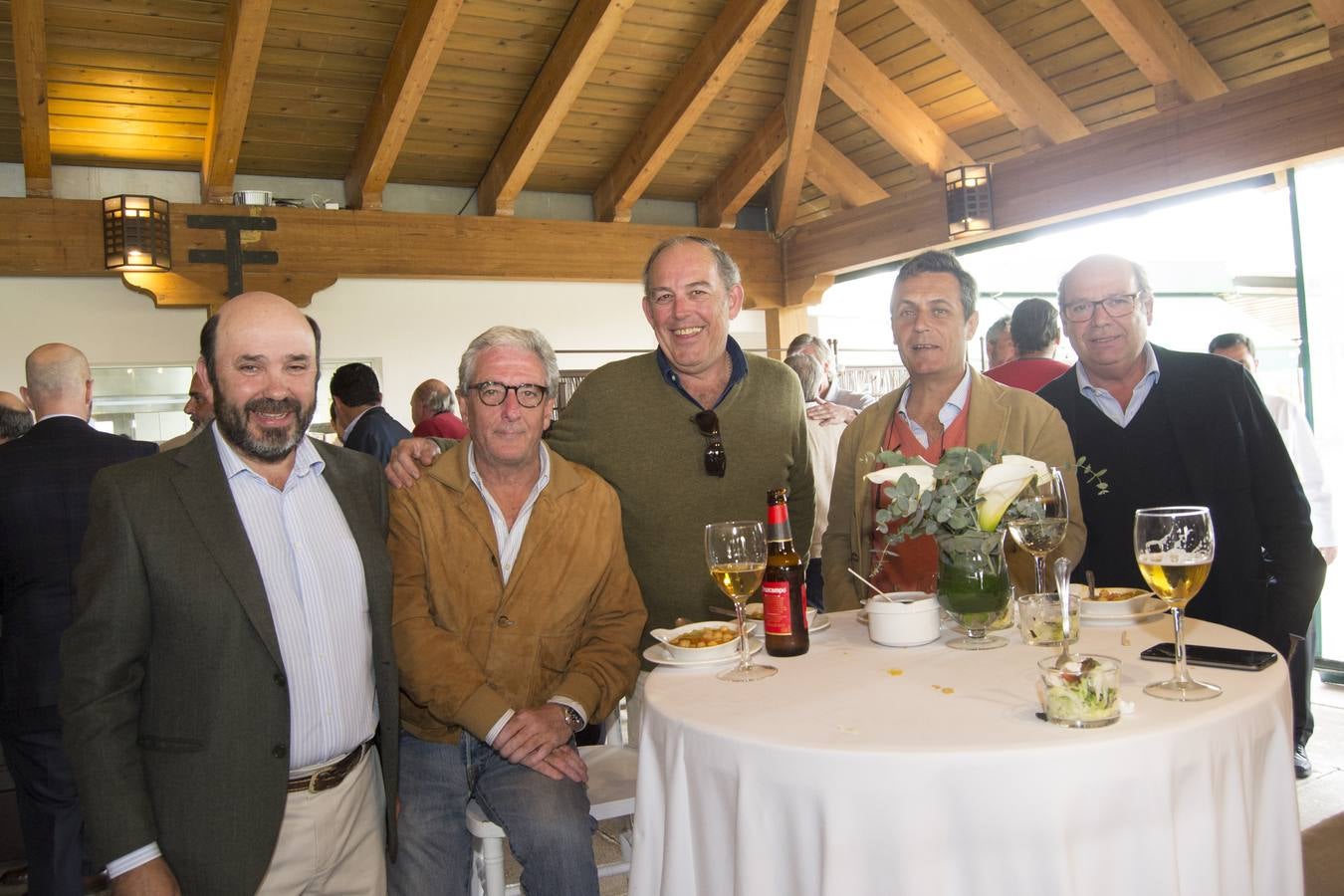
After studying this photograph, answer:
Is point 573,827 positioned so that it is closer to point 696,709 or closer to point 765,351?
point 696,709

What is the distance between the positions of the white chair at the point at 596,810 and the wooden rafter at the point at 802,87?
5212 millimetres

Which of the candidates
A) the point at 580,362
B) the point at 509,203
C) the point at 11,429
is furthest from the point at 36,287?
the point at 580,362

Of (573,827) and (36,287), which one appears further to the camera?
(36,287)

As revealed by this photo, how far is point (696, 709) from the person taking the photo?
1582 millimetres

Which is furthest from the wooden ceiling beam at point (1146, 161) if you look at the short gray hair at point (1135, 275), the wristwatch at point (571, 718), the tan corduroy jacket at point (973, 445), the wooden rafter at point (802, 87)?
the wristwatch at point (571, 718)

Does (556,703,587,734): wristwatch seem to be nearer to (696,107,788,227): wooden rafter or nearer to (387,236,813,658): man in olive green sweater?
(387,236,813,658): man in olive green sweater

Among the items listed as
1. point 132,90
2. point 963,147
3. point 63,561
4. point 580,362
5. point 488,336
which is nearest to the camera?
point 488,336

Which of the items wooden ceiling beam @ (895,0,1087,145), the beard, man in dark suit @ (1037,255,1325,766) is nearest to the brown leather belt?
the beard

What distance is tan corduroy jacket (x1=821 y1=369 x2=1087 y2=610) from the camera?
89.3 inches

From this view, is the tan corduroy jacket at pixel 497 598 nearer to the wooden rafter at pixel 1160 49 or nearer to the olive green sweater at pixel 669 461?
the olive green sweater at pixel 669 461

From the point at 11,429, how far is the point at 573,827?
3.82 m

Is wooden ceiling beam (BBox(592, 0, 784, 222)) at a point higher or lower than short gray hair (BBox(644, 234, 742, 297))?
higher

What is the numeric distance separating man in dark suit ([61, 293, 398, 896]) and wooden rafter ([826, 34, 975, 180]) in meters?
5.98

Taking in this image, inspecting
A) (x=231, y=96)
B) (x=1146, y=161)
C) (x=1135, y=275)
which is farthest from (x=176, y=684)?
(x=1146, y=161)
